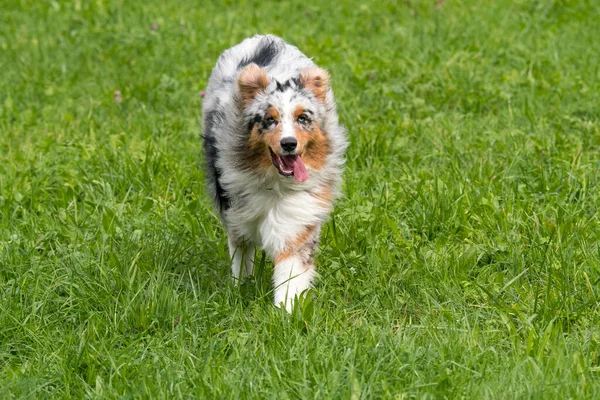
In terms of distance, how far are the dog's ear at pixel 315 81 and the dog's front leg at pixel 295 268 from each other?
678 millimetres

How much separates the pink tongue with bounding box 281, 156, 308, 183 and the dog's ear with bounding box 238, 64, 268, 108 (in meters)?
0.39

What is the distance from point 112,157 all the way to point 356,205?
1816mm

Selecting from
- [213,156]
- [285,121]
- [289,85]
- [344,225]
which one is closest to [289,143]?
[285,121]

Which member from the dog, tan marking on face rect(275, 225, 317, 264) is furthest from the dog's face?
tan marking on face rect(275, 225, 317, 264)

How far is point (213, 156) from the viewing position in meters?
5.23

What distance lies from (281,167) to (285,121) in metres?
0.23

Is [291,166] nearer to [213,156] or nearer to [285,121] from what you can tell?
[285,121]

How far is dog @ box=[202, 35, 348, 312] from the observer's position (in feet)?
14.8

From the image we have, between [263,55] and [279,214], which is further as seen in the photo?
[263,55]

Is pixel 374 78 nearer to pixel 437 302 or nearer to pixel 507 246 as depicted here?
pixel 507 246

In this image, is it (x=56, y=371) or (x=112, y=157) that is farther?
(x=112, y=157)

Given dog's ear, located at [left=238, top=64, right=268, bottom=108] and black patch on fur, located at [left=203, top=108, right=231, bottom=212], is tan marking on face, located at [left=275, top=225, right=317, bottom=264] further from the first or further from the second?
dog's ear, located at [left=238, top=64, right=268, bottom=108]

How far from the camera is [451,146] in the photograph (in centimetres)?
650

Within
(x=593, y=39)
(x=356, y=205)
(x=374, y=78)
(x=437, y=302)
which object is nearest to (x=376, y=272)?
(x=437, y=302)
